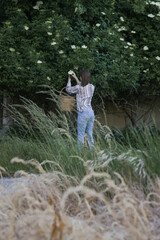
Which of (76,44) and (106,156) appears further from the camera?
(76,44)

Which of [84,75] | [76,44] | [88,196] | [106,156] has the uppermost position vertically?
[88,196]

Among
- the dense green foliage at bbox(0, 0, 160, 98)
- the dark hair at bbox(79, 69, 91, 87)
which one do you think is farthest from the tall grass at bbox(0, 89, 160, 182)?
the dense green foliage at bbox(0, 0, 160, 98)

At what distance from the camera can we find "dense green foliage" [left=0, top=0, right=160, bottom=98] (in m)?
8.42

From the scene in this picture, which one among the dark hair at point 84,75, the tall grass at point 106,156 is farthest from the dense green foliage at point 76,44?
the tall grass at point 106,156

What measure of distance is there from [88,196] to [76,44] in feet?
23.2

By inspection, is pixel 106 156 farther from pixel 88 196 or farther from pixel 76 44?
pixel 76 44

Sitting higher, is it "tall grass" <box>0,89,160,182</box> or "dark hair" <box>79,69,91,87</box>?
"tall grass" <box>0,89,160,182</box>

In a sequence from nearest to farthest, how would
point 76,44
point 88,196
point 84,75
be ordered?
point 88,196, point 84,75, point 76,44

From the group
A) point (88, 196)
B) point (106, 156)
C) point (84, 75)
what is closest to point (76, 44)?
point (84, 75)

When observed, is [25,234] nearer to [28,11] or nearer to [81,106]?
[81,106]

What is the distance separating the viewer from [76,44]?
9.05m

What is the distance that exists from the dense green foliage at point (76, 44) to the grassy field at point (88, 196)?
308 centimetres

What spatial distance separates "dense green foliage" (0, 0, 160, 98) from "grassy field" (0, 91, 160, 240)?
3.08 meters

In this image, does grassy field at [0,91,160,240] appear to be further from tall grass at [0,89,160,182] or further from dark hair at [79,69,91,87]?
dark hair at [79,69,91,87]
